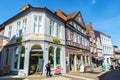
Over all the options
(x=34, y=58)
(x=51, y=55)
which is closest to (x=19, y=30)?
(x=34, y=58)

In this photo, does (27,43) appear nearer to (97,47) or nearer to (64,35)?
(64,35)

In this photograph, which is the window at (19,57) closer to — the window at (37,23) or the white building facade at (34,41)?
the white building facade at (34,41)

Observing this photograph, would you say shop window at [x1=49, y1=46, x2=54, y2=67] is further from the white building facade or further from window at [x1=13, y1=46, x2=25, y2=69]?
window at [x1=13, y1=46, x2=25, y2=69]

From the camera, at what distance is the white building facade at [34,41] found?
15.9 m

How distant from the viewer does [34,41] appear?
1584cm

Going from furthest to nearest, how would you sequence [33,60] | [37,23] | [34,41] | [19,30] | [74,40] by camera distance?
[74,40], [19,30], [37,23], [33,60], [34,41]

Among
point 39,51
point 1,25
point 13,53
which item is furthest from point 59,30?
point 1,25

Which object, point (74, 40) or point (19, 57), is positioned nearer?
point (19, 57)

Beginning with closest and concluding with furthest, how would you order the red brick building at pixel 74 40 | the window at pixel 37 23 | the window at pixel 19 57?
1. the window at pixel 37 23
2. the window at pixel 19 57
3. the red brick building at pixel 74 40

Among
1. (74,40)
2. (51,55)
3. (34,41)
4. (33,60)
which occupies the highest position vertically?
(74,40)

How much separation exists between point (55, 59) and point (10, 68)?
21.2 feet

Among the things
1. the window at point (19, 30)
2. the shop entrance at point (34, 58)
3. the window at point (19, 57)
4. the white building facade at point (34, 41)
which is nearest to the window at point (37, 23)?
the white building facade at point (34, 41)

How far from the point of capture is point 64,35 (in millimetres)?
20281

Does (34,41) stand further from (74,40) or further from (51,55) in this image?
(74,40)
